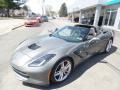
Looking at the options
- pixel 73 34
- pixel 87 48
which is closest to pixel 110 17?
pixel 73 34

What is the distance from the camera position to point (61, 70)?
3496 mm

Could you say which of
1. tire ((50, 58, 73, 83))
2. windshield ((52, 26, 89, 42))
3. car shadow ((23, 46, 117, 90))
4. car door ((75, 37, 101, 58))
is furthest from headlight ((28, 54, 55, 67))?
windshield ((52, 26, 89, 42))

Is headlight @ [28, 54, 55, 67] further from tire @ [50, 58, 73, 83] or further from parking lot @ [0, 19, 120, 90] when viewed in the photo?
parking lot @ [0, 19, 120, 90]

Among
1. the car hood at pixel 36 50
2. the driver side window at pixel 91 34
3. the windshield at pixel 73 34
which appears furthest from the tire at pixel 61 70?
the driver side window at pixel 91 34

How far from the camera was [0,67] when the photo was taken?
14.1 ft

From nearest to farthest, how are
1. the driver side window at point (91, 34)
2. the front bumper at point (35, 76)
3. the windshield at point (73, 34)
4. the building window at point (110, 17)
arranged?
the front bumper at point (35, 76)
the windshield at point (73, 34)
the driver side window at point (91, 34)
the building window at point (110, 17)

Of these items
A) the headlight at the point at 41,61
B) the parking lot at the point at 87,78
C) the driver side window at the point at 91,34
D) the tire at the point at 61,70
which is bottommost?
the parking lot at the point at 87,78

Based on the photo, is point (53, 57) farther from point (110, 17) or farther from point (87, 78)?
point (110, 17)

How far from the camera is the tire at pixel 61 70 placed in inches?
128

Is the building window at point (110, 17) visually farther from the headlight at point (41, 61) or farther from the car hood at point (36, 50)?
the headlight at point (41, 61)

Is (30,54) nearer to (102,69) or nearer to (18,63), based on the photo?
(18,63)

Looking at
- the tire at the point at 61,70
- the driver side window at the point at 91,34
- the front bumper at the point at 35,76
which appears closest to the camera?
the front bumper at the point at 35,76

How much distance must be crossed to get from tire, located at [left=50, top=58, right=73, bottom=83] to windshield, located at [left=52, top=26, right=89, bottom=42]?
86cm

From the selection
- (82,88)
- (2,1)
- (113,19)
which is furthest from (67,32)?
(2,1)
